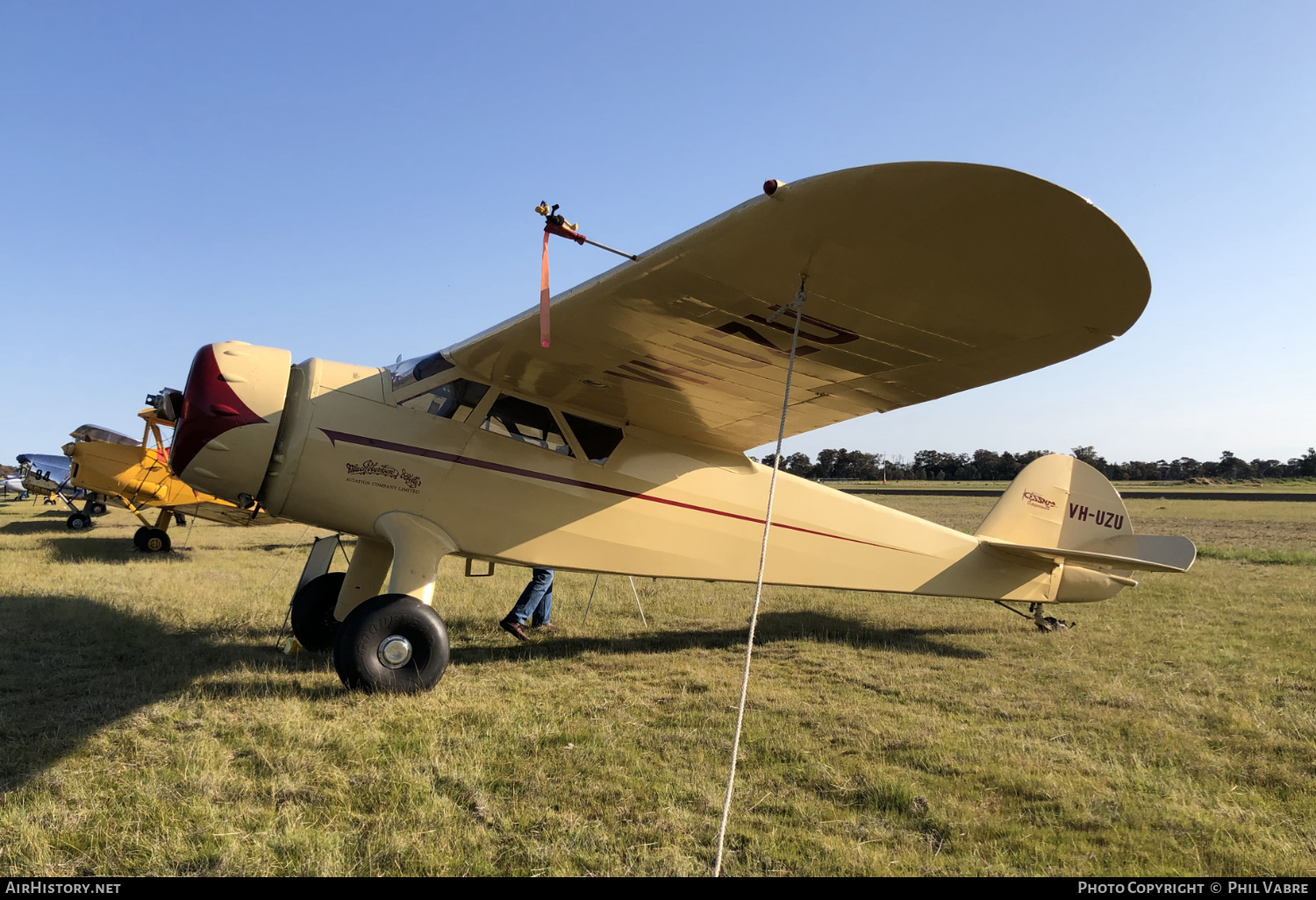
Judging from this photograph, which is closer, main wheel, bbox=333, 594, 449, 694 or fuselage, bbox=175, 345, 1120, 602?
main wheel, bbox=333, 594, 449, 694

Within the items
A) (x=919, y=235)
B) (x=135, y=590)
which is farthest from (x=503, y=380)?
(x=135, y=590)

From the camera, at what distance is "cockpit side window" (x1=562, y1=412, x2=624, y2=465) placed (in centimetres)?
552

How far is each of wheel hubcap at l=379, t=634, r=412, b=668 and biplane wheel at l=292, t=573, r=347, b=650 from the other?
1601mm

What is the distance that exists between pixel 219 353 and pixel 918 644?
20.5 ft

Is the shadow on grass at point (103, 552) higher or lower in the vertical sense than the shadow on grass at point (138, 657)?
lower

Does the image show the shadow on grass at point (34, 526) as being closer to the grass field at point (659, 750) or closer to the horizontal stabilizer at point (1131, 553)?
the grass field at point (659, 750)

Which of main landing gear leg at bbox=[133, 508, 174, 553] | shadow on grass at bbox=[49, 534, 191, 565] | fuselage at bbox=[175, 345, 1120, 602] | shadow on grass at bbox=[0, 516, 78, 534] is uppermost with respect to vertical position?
fuselage at bbox=[175, 345, 1120, 602]

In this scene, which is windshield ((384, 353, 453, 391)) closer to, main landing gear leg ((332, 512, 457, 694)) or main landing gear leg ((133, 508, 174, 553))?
main landing gear leg ((332, 512, 457, 694))

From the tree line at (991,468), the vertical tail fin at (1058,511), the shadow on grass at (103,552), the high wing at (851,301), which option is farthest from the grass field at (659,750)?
the tree line at (991,468)

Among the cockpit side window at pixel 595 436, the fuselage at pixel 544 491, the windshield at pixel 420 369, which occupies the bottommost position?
the fuselage at pixel 544 491

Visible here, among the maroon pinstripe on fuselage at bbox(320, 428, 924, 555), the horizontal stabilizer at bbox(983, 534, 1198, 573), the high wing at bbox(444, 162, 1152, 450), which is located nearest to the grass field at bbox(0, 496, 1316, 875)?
the horizontal stabilizer at bbox(983, 534, 1198, 573)

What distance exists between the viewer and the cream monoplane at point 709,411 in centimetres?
279

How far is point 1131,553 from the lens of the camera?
6898 mm

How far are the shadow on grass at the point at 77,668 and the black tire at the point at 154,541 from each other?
20.3 ft
